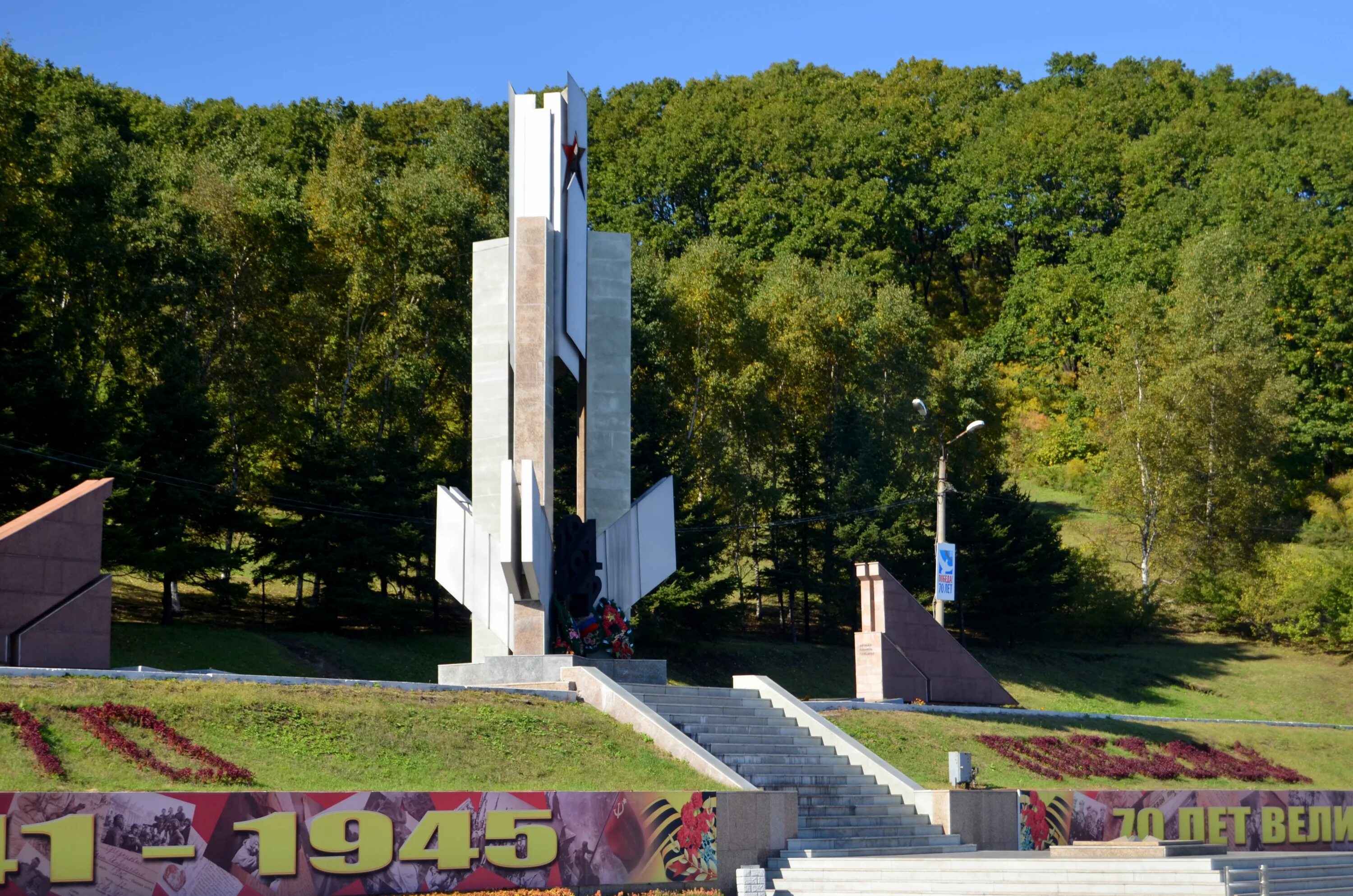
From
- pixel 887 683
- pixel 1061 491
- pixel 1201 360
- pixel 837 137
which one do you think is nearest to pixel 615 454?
pixel 887 683

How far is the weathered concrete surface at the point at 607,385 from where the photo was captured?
20.9 metres

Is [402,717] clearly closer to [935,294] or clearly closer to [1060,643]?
[1060,643]

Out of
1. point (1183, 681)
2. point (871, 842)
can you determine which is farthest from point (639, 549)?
point (1183, 681)

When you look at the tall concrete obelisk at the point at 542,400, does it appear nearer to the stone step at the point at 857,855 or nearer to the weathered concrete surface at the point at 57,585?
the weathered concrete surface at the point at 57,585

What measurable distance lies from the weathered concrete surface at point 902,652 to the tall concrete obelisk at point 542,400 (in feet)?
12.5

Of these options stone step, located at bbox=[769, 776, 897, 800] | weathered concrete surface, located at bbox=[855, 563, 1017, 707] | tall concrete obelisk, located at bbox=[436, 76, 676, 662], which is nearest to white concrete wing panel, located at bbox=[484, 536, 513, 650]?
tall concrete obelisk, located at bbox=[436, 76, 676, 662]

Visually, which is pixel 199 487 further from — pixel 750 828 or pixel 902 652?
pixel 750 828

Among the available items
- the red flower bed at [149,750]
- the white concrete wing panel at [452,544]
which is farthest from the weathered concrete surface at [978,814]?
the red flower bed at [149,750]

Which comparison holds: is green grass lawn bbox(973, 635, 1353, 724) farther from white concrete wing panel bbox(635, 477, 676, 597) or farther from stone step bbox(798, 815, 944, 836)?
stone step bbox(798, 815, 944, 836)

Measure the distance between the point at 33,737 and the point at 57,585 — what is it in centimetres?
360

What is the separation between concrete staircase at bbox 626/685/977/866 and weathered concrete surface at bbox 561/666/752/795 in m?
0.35

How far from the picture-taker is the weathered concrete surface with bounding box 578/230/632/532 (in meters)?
20.9

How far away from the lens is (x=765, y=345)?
41.7m

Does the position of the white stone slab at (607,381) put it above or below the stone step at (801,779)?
above
